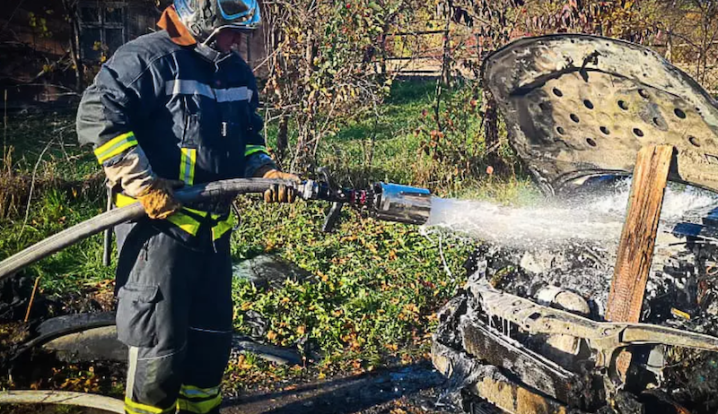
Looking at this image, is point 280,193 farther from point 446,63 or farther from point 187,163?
point 446,63

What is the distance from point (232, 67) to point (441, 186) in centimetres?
A: 554

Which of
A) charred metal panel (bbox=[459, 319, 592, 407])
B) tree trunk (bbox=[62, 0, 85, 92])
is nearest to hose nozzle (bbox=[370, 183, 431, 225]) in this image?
charred metal panel (bbox=[459, 319, 592, 407])

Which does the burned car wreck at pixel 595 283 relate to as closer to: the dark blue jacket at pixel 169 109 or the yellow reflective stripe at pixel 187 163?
the dark blue jacket at pixel 169 109

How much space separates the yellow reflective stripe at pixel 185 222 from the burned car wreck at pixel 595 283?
5.29 ft

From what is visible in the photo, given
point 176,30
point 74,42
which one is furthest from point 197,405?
point 74,42

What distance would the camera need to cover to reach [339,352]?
4.89 metres

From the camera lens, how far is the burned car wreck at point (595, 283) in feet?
9.87

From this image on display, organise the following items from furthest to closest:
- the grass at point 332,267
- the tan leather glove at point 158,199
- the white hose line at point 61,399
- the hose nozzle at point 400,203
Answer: the grass at point 332,267, the white hose line at point 61,399, the hose nozzle at point 400,203, the tan leather glove at point 158,199

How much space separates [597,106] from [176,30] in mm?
2249

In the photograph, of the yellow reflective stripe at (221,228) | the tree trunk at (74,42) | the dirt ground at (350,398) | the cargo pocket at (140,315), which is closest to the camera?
the cargo pocket at (140,315)

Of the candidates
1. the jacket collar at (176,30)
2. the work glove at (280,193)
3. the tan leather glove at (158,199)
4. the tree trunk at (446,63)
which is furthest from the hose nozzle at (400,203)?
the tree trunk at (446,63)

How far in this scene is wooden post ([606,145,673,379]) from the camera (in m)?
3.17

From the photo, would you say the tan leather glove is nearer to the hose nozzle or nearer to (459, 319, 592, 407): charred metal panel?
the hose nozzle

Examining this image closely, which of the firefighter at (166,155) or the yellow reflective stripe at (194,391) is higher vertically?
the firefighter at (166,155)
